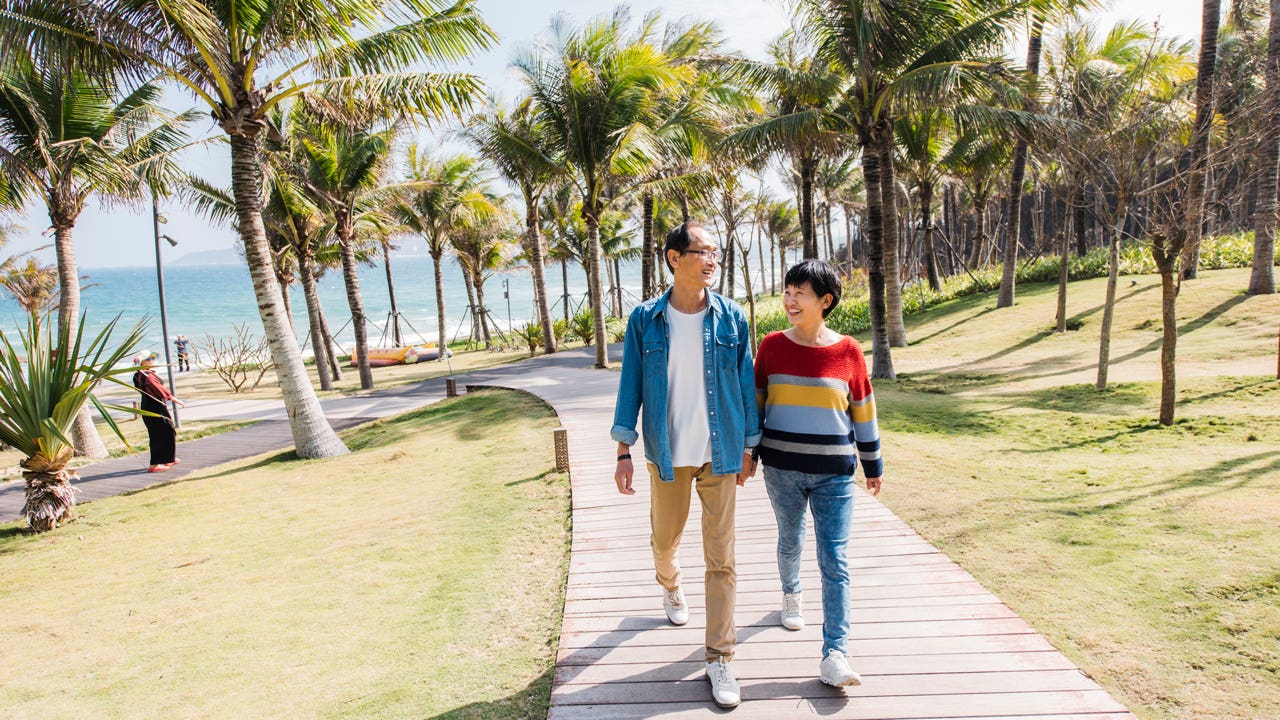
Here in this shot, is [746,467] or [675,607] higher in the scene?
[746,467]

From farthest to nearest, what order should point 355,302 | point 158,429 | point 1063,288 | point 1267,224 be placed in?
point 355,302 → point 1063,288 → point 1267,224 → point 158,429

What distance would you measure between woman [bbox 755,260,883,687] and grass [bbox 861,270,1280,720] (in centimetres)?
126

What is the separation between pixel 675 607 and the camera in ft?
12.1

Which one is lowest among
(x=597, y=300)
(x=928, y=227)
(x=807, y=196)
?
(x=597, y=300)

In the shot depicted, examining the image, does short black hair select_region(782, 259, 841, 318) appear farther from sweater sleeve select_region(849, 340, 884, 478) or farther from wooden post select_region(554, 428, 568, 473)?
wooden post select_region(554, 428, 568, 473)

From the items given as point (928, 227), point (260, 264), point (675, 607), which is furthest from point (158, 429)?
point (928, 227)

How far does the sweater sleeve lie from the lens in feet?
10.1

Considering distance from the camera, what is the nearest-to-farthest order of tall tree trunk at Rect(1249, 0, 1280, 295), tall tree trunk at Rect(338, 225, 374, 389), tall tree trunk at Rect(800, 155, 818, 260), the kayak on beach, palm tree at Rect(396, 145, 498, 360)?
tall tree trunk at Rect(1249, 0, 1280, 295) < tall tree trunk at Rect(800, 155, 818, 260) < tall tree trunk at Rect(338, 225, 374, 389) < palm tree at Rect(396, 145, 498, 360) < the kayak on beach

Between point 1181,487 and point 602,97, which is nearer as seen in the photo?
point 1181,487

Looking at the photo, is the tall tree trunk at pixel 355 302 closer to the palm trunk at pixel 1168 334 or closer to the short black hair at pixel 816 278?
the palm trunk at pixel 1168 334

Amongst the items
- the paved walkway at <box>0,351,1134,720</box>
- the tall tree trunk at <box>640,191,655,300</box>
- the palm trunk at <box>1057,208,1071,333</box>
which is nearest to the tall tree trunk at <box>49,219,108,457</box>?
the paved walkway at <box>0,351,1134,720</box>

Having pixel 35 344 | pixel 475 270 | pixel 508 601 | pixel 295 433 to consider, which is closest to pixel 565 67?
pixel 295 433

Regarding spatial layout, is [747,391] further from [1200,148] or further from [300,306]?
[300,306]

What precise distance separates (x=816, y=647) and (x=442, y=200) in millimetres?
24532
